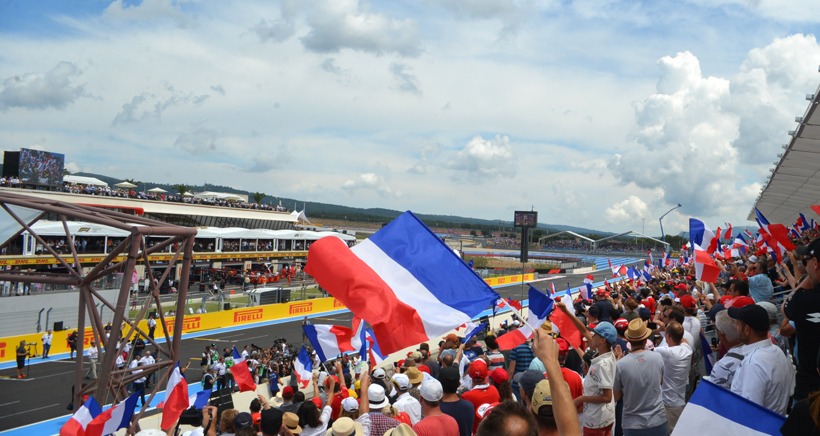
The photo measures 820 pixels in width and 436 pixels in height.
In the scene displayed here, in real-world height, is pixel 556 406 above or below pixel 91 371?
above

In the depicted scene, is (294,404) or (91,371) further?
(91,371)

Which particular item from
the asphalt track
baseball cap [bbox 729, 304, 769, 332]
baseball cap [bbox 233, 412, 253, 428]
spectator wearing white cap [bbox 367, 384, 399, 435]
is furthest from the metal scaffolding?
baseball cap [bbox 729, 304, 769, 332]

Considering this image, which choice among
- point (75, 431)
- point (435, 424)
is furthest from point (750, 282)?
point (75, 431)

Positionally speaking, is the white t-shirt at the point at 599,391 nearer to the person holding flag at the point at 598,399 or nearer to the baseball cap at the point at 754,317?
the person holding flag at the point at 598,399

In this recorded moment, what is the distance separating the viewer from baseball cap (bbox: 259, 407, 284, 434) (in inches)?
200

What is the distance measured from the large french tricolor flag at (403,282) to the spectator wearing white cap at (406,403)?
0.55m

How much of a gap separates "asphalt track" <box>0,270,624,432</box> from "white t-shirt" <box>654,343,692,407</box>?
1495 centimetres

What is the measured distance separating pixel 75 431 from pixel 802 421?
6603 millimetres

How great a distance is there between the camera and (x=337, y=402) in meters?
6.97

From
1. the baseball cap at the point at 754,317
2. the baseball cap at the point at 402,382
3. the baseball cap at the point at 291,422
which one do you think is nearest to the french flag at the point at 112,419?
the baseball cap at the point at 291,422

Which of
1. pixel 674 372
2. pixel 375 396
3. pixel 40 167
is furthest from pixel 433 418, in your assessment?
pixel 40 167

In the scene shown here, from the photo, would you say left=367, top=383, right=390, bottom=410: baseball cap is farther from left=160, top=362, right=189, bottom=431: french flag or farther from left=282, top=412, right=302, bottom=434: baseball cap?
left=160, top=362, right=189, bottom=431: french flag

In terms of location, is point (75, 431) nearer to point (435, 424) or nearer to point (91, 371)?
point (435, 424)

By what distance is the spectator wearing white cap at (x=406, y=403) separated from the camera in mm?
5977
